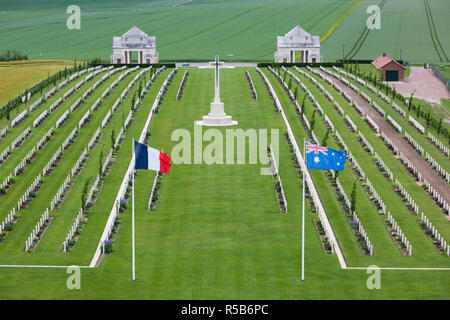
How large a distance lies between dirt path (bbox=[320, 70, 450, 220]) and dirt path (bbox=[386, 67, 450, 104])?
778 inches

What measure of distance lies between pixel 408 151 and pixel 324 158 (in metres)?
30.3

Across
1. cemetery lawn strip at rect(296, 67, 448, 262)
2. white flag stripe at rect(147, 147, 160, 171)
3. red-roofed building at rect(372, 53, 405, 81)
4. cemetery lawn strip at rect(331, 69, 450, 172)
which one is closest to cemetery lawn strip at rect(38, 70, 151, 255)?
white flag stripe at rect(147, 147, 160, 171)

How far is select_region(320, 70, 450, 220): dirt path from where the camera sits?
71.1 metres


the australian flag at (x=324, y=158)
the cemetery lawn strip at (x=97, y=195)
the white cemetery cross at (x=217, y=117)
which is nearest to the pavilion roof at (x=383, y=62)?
the white cemetery cross at (x=217, y=117)

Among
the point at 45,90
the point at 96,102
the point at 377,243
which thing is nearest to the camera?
the point at 377,243

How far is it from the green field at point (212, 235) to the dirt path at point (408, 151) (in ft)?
5.77

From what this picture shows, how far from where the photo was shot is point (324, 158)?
53469 mm

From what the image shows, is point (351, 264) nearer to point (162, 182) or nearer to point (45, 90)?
point (162, 182)

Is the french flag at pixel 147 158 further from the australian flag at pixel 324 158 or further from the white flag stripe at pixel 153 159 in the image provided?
the australian flag at pixel 324 158

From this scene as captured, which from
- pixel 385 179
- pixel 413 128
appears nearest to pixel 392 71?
pixel 413 128

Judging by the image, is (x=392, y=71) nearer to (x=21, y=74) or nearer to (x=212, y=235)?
(x=21, y=74)
